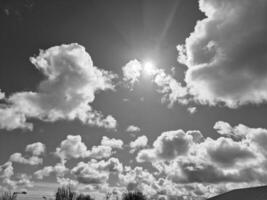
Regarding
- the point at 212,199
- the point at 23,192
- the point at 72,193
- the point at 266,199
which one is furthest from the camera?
the point at 72,193

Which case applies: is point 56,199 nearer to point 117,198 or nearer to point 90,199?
point 90,199

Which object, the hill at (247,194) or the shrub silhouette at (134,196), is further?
the shrub silhouette at (134,196)

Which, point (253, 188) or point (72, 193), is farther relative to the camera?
point (72, 193)

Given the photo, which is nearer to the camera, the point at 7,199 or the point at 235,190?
the point at 235,190

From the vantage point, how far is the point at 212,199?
6194 centimetres

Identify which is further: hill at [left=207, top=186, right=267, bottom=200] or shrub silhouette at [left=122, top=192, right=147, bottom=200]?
shrub silhouette at [left=122, top=192, right=147, bottom=200]

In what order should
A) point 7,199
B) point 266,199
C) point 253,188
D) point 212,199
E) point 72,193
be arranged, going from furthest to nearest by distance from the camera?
point 72,193 → point 7,199 → point 212,199 → point 253,188 → point 266,199

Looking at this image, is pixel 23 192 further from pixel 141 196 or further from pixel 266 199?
pixel 141 196

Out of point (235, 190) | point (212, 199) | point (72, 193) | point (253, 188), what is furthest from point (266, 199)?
point (72, 193)

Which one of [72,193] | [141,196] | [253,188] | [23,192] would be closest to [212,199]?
[253,188]

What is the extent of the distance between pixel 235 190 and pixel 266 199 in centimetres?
934

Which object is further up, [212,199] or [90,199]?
[90,199]

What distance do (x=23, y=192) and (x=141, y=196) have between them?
211ft

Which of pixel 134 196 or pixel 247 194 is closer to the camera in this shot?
pixel 247 194
